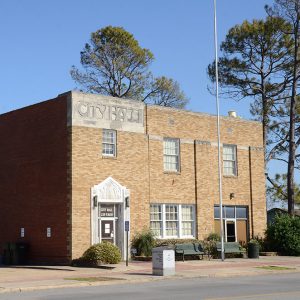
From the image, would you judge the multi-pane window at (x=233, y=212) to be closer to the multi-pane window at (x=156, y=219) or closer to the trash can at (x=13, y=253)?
the multi-pane window at (x=156, y=219)

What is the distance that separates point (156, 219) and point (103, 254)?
18.8ft

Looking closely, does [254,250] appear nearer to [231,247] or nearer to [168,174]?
[231,247]

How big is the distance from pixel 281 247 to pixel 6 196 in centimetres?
1648

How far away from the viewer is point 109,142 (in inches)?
1272

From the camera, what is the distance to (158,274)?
24.4m

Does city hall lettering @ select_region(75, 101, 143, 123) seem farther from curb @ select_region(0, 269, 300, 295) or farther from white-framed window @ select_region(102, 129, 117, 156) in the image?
curb @ select_region(0, 269, 300, 295)

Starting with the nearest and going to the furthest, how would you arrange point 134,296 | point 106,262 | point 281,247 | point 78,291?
point 134,296, point 78,291, point 106,262, point 281,247

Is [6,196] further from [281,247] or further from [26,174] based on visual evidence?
[281,247]

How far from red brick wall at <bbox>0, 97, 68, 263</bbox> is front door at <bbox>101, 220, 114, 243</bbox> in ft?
7.27

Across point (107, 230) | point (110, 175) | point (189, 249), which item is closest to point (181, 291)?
point (107, 230)

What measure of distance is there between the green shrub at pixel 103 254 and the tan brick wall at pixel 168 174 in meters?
1.00

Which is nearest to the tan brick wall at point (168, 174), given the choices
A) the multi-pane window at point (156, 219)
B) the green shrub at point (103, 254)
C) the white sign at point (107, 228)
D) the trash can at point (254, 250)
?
the multi-pane window at point (156, 219)

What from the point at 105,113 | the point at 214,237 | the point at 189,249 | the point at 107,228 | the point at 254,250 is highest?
the point at 105,113

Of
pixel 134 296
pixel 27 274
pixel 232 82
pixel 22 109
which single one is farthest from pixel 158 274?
pixel 232 82
